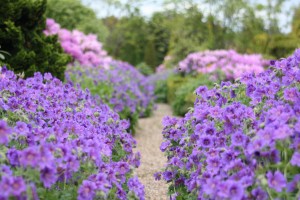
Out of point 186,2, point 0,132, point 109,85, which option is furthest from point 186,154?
point 186,2

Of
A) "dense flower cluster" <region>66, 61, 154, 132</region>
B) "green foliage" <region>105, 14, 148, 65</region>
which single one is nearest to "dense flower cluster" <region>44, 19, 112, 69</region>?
"dense flower cluster" <region>66, 61, 154, 132</region>

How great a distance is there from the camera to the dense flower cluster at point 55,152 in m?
2.11

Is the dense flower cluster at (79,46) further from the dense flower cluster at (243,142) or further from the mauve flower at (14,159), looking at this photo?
the mauve flower at (14,159)

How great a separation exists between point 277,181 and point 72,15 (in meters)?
10.5

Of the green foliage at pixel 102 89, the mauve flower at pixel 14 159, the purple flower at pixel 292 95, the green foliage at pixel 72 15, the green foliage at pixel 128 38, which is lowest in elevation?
the mauve flower at pixel 14 159

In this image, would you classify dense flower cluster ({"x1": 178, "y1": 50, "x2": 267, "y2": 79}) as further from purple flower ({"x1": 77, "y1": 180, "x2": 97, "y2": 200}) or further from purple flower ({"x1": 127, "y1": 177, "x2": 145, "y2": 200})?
purple flower ({"x1": 77, "y1": 180, "x2": 97, "y2": 200})

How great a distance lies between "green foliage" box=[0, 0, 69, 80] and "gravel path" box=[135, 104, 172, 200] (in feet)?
5.53

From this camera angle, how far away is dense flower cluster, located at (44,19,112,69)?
9352 millimetres

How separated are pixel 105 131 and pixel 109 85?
435 cm

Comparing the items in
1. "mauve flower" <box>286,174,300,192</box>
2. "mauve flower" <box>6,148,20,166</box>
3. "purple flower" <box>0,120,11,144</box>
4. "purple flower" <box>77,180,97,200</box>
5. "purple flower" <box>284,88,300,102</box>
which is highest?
"purple flower" <box>284,88,300,102</box>

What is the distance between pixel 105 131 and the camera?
3525 millimetres

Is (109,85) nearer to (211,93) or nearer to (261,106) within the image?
(211,93)

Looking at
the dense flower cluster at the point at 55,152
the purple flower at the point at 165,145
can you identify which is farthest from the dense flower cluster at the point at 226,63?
the dense flower cluster at the point at 55,152

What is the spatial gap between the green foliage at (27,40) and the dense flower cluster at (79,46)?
3045 mm
